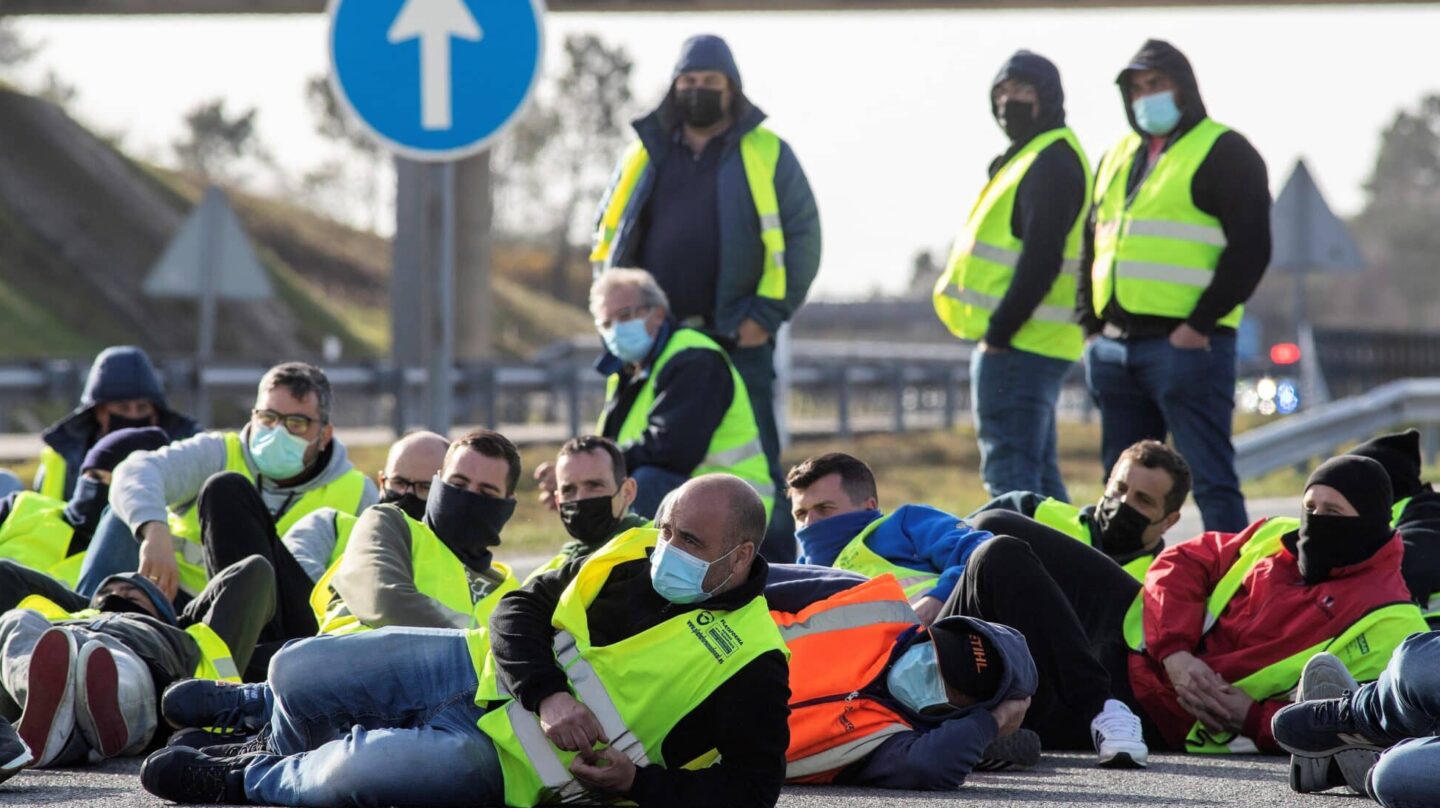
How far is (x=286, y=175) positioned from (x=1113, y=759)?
82.5 m

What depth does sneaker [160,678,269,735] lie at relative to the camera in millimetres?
6906

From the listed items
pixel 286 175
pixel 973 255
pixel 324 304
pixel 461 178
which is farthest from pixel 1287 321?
pixel 973 255

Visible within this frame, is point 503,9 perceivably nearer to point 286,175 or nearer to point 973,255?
point 973,255

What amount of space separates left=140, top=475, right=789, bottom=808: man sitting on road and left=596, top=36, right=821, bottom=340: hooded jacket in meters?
4.18

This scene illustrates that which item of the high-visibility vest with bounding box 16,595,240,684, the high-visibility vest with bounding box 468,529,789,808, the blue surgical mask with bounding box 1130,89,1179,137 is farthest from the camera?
the blue surgical mask with bounding box 1130,89,1179,137

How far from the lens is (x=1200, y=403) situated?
31.9 ft

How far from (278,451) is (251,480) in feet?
0.43

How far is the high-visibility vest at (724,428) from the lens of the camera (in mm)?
9531

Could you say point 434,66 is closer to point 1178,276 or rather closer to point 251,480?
point 251,480

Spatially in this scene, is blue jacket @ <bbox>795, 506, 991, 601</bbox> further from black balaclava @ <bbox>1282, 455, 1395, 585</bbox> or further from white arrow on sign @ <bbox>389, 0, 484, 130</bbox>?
white arrow on sign @ <bbox>389, 0, 484, 130</bbox>

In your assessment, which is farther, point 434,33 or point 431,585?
point 434,33

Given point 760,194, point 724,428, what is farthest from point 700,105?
point 724,428

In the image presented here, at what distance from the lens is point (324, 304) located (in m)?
64.2

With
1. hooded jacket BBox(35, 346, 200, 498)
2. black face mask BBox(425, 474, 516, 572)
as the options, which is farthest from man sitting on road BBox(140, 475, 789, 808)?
hooded jacket BBox(35, 346, 200, 498)
